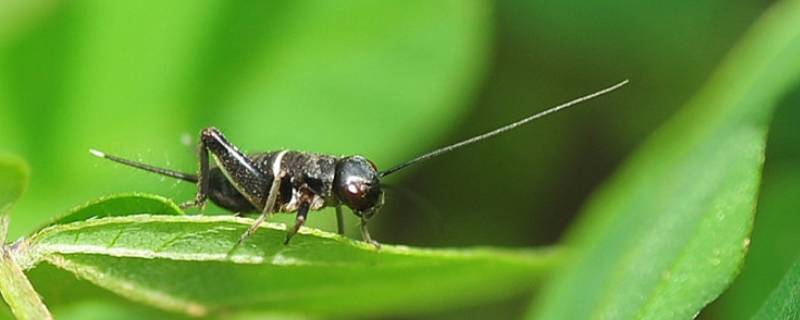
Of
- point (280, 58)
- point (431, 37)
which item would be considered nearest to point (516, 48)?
point (431, 37)

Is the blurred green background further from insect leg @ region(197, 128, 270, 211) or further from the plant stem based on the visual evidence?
the plant stem

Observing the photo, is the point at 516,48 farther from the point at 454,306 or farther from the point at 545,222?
the point at 454,306

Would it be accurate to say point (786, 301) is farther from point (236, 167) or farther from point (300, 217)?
point (236, 167)

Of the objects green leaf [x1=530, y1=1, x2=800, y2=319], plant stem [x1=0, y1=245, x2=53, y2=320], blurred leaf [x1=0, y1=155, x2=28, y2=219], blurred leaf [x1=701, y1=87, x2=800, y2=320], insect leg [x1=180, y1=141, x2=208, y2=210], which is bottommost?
blurred leaf [x1=701, y1=87, x2=800, y2=320]

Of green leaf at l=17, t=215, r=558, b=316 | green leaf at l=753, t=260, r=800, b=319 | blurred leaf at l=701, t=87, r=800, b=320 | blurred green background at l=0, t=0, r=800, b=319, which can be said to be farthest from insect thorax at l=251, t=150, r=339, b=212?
green leaf at l=753, t=260, r=800, b=319

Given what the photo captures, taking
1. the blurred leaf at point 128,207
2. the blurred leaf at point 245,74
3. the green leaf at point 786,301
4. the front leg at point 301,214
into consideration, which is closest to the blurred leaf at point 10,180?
the blurred leaf at point 128,207

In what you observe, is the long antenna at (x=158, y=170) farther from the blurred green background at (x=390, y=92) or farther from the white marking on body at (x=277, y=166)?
the blurred green background at (x=390, y=92)

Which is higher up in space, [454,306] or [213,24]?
[213,24]
